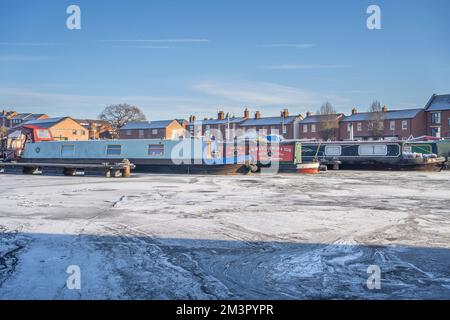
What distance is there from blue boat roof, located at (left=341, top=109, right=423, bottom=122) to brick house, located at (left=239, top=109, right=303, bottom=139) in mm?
7528

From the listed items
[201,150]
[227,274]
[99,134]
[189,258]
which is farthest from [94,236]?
[99,134]

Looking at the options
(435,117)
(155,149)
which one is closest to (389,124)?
(435,117)

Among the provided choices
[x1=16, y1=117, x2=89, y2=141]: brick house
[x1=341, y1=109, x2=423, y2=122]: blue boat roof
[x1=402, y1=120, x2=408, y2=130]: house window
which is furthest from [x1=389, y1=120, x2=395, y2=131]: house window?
[x1=16, y1=117, x2=89, y2=141]: brick house

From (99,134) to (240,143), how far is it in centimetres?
5818

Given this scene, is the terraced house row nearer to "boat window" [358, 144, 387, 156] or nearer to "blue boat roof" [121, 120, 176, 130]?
"blue boat roof" [121, 120, 176, 130]

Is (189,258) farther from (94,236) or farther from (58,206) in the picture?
(58,206)

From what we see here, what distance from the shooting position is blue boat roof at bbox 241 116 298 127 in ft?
213

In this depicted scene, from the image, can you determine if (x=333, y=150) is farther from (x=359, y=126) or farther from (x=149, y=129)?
(x=149, y=129)

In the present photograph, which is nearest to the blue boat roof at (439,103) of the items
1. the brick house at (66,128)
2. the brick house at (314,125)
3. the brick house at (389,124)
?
the brick house at (389,124)

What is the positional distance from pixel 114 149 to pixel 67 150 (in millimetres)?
3322

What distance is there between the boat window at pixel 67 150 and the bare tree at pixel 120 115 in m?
49.6

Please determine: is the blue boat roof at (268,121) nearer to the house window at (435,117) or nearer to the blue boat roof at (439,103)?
the blue boat roof at (439,103)

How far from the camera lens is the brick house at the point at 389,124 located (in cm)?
5372
